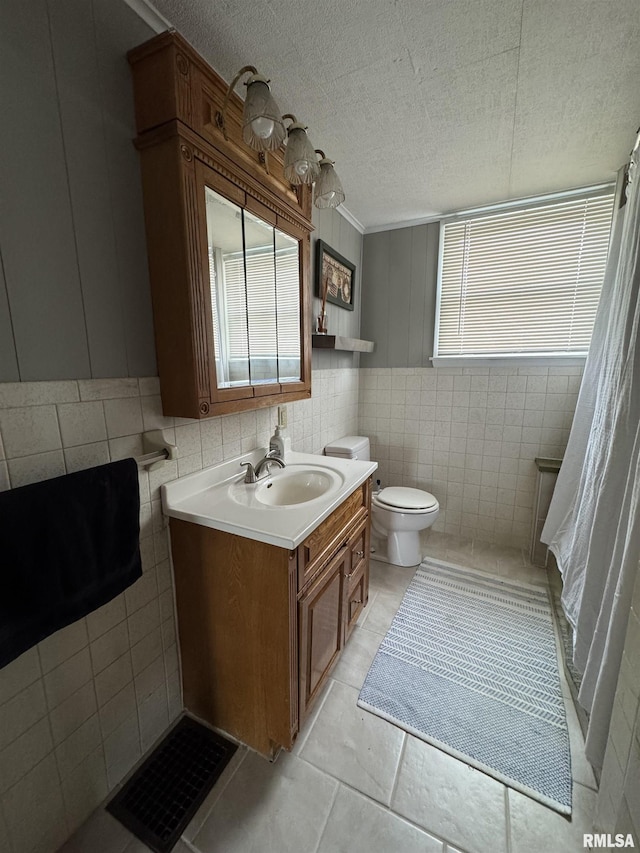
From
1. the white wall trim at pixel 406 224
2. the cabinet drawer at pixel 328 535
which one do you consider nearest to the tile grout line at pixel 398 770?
the cabinet drawer at pixel 328 535

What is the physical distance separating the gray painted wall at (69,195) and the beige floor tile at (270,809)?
53.5 inches

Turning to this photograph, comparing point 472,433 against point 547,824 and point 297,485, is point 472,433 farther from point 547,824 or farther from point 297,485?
point 547,824

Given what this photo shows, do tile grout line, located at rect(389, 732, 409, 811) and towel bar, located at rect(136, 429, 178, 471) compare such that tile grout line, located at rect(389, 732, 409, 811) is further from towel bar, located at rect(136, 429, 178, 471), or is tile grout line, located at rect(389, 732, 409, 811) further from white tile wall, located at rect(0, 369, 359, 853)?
towel bar, located at rect(136, 429, 178, 471)

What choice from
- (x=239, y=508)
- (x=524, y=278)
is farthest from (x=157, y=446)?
(x=524, y=278)

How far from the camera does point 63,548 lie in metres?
0.77

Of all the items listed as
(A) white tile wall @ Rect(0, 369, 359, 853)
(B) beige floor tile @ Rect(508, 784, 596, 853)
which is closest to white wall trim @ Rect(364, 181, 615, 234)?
(A) white tile wall @ Rect(0, 369, 359, 853)

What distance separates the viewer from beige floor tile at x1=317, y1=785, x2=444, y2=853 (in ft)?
2.99

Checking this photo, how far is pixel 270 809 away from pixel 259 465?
1.08 m

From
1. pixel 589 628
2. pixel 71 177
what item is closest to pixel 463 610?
pixel 589 628

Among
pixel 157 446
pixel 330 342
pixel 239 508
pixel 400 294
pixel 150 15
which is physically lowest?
pixel 239 508

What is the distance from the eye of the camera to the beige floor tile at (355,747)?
1065mm

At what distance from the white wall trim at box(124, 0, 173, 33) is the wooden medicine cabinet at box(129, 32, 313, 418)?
0.43ft

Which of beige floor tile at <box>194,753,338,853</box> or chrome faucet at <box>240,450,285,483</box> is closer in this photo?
beige floor tile at <box>194,753,338,853</box>

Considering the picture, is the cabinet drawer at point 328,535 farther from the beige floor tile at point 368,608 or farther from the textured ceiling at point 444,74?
the textured ceiling at point 444,74
